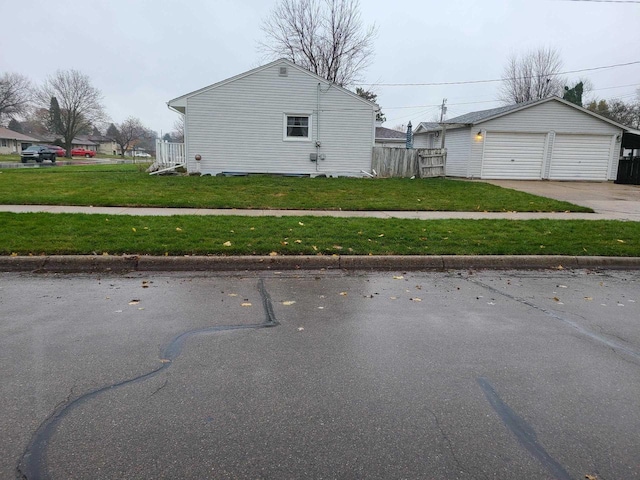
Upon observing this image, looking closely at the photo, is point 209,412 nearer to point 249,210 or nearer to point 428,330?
point 428,330

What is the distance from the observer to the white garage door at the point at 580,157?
23453mm

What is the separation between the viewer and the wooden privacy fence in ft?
68.9

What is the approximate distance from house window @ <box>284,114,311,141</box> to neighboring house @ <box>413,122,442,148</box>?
11.2 metres

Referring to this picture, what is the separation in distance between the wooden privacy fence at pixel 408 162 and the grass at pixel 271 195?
3.89 meters

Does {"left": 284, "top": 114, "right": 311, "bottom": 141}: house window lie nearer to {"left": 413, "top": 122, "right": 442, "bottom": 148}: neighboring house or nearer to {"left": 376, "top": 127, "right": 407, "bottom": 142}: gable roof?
{"left": 413, "top": 122, "right": 442, "bottom": 148}: neighboring house

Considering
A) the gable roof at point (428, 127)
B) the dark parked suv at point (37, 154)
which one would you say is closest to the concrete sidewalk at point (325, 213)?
the gable roof at point (428, 127)

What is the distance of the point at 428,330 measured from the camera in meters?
Answer: 4.43

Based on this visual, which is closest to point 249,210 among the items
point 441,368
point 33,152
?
point 441,368

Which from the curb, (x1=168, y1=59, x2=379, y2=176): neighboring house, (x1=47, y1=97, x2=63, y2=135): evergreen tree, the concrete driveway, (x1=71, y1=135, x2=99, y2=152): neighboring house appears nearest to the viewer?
the curb

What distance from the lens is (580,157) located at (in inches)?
929

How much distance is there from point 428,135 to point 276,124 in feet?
49.4

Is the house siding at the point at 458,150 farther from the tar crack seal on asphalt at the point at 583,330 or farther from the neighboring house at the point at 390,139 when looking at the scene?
the tar crack seal on asphalt at the point at 583,330

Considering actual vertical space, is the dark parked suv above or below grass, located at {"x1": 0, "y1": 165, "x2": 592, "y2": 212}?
above

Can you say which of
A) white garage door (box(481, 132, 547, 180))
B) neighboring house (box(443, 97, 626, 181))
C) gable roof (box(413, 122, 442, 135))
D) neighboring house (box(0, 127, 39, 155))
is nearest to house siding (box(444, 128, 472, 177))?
neighboring house (box(443, 97, 626, 181))
